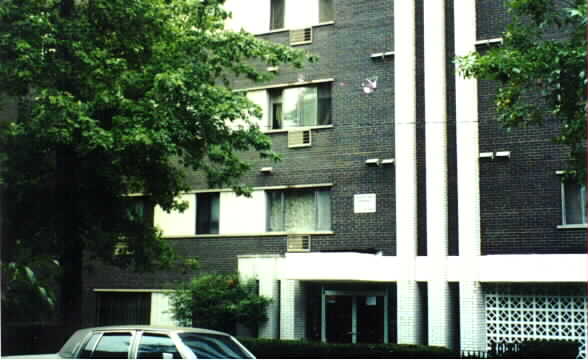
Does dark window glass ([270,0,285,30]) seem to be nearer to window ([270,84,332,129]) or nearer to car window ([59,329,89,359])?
window ([270,84,332,129])

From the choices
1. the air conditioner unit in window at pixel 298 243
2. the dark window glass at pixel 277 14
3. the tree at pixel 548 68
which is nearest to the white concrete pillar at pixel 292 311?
the air conditioner unit in window at pixel 298 243

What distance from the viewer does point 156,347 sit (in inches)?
500

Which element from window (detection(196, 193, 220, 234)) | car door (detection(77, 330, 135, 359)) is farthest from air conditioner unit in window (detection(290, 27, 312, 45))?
car door (detection(77, 330, 135, 359))

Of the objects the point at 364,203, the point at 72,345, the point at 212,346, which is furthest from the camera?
the point at 364,203

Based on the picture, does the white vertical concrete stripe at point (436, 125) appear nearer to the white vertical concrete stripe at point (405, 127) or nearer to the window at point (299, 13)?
the white vertical concrete stripe at point (405, 127)

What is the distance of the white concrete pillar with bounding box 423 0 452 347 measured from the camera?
23.0m

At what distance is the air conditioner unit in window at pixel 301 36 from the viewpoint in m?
26.4

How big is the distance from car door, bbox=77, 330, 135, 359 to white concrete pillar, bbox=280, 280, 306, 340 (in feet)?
38.7

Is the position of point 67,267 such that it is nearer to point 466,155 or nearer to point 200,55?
point 200,55

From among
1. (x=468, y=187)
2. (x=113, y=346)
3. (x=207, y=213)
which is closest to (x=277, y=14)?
(x=207, y=213)

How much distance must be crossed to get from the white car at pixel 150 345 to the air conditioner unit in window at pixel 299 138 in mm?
12900

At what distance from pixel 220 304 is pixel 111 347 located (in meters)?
11.4

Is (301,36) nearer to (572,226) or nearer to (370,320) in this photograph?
(370,320)

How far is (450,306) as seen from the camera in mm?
23312
